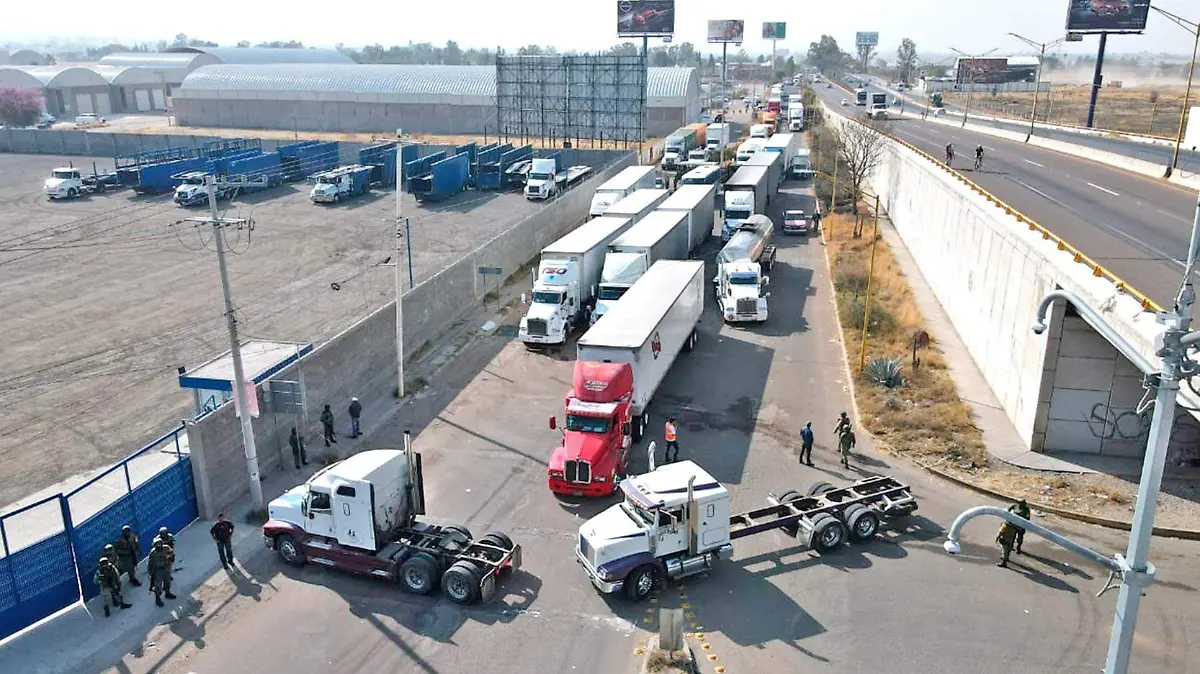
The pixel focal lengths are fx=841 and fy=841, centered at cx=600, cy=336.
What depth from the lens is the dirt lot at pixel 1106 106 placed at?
294ft

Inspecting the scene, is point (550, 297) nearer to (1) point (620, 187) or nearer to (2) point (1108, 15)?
(1) point (620, 187)

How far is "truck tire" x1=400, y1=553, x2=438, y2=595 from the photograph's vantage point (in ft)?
52.7

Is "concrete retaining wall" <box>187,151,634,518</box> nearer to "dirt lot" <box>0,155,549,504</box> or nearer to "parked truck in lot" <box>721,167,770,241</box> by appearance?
"dirt lot" <box>0,155,549,504</box>

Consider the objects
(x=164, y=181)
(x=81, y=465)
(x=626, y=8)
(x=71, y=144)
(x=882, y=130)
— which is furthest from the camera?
(x=626, y=8)

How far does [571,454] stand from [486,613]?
4907 millimetres

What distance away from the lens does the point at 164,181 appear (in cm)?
6044

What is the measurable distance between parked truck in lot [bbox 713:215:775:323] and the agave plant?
6.93 m

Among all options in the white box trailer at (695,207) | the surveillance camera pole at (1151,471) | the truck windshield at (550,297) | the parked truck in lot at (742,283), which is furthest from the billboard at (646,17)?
the surveillance camera pole at (1151,471)

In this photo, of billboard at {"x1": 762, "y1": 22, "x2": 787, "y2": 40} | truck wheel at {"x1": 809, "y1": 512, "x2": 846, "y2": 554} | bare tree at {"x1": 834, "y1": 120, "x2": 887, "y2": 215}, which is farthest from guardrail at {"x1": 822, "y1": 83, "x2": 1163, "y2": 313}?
billboard at {"x1": 762, "y1": 22, "x2": 787, "y2": 40}

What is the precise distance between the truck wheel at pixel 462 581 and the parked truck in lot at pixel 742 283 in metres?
19.5

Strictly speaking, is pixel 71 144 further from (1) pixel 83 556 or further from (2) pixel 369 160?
(1) pixel 83 556

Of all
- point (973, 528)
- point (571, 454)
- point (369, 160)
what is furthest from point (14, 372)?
point (369, 160)

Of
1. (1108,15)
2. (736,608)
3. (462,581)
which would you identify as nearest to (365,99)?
(1108,15)

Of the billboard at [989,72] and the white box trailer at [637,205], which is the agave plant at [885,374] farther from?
the billboard at [989,72]
